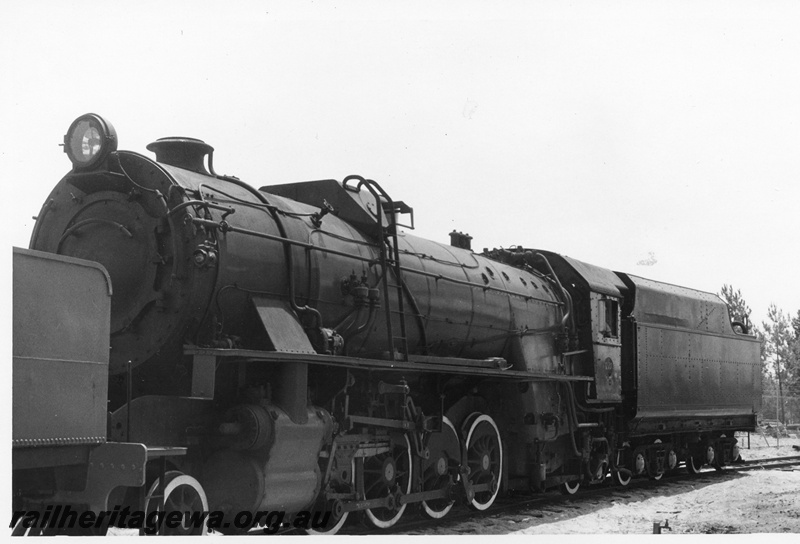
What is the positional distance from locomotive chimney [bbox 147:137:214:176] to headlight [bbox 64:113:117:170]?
2.92ft

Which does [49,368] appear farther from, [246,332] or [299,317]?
[299,317]

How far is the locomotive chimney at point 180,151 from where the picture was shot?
8734mm

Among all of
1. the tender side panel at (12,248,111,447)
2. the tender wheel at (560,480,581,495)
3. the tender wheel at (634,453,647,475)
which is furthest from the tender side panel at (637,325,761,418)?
the tender side panel at (12,248,111,447)

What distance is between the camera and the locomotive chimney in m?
8.73

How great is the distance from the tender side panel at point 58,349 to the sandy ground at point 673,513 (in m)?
5.04

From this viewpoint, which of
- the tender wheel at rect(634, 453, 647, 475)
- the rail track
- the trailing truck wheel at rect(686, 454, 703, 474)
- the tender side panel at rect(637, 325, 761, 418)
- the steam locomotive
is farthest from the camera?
the trailing truck wheel at rect(686, 454, 703, 474)

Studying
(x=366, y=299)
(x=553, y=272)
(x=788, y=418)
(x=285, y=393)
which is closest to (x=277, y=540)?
(x=285, y=393)

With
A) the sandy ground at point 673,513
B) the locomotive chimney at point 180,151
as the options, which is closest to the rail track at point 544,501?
the sandy ground at point 673,513

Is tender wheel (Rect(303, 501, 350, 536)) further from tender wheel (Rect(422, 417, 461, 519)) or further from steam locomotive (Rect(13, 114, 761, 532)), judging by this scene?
tender wheel (Rect(422, 417, 461, 519))

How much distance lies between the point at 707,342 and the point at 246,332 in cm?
1229

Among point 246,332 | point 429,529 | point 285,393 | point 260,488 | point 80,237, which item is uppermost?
point 80,237

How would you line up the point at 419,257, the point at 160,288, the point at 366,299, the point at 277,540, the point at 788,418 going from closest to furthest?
the point at 277,540 → the point at 160,288 → the point at 366,299 → the point at 419,257 → the point at 788,418

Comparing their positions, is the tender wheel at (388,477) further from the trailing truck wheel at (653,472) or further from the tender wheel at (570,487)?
the trailing truck wheel at (653,472)

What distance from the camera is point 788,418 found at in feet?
130
